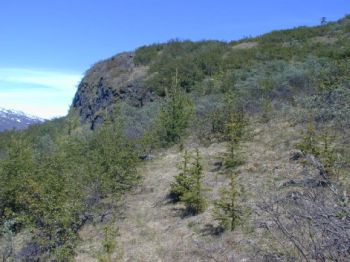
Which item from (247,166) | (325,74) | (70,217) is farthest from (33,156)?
(325,74)

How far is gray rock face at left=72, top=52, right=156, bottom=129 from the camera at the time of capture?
39.4 meters

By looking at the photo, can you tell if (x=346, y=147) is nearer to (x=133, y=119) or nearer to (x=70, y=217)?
(x=70, y=217)

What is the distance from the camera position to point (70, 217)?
14.1 meters

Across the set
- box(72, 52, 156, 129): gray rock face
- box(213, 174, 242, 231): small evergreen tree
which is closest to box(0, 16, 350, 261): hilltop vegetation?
box(213, 174, 242, 231): small evergreen tree

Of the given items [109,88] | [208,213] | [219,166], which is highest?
[109,88]

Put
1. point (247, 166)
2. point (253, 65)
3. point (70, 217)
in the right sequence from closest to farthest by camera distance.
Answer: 1. point (70, 217)
2. point (247, 166)
3. point (253, 65)

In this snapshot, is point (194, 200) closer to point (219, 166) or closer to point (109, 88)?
point (219, 166)

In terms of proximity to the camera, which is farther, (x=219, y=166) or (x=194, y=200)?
(x=219, y=166)

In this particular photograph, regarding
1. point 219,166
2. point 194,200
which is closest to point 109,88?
point 219,166

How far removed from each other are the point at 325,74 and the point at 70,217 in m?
14.6

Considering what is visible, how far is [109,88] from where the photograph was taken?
4353 centimetres

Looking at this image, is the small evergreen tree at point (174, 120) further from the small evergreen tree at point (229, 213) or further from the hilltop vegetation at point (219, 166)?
the small evergreen tree at point (229, 213)

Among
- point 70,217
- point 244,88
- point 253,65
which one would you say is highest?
point 253,65

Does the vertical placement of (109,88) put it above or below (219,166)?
above
